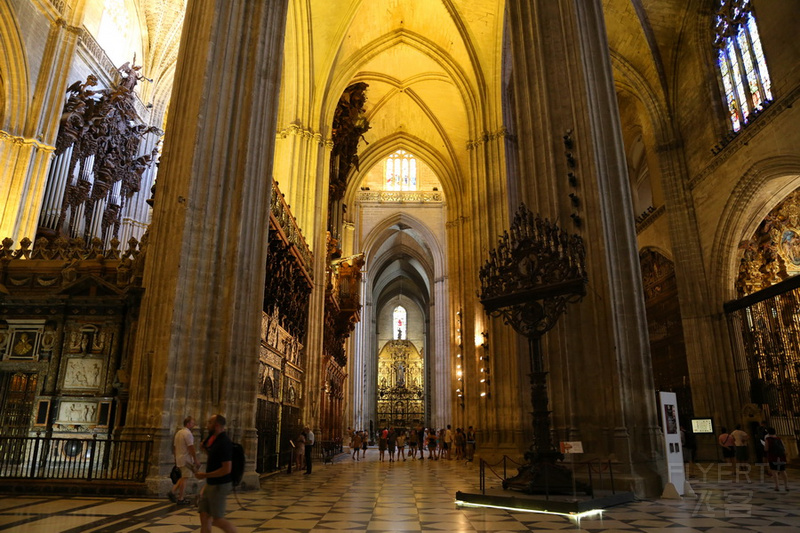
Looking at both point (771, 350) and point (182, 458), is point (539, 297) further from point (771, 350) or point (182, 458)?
point (771, 350)

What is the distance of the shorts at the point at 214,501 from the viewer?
324cm

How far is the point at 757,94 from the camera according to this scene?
13.1 m

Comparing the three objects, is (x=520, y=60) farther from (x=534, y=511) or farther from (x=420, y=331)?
(x=420, y=331)

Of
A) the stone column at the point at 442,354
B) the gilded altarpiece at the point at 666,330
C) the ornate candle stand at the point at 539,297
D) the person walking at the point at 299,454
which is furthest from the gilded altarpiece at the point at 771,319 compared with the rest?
the stone column at the point at 442,354

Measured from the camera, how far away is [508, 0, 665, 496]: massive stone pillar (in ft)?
23.0

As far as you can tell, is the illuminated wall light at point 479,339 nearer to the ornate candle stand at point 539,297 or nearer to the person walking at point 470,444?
the person walking at point 470,444

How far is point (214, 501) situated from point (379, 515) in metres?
2.31

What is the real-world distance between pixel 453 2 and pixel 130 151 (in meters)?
12.0

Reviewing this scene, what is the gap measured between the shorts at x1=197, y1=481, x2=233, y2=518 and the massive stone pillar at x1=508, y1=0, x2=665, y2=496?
207 inches

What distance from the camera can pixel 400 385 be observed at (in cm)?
4328

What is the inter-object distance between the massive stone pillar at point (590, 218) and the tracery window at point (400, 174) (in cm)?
2234

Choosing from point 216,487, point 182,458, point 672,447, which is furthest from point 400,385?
point 216,487

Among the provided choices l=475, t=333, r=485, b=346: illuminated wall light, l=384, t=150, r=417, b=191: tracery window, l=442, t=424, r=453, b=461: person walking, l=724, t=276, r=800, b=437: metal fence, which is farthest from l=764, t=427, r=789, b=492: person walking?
l=384, t=150, r=417, b=191: tracery window

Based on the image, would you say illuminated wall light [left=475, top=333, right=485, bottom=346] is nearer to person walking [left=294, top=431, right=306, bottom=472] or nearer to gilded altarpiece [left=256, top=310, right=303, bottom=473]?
gilded altarpiece [left=256, top=310, right=303, bottom=473]
